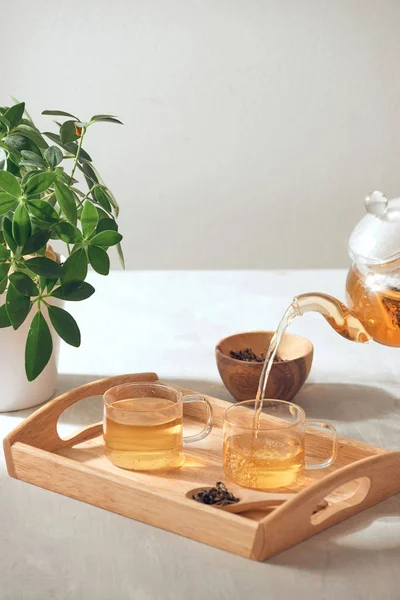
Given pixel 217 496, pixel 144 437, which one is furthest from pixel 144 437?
pixel 217 496

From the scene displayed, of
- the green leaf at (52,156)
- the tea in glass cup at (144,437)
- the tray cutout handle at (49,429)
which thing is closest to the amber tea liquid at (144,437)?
the tea in glass cup at (144,437)

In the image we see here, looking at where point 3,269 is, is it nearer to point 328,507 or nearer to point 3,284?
point 3,284

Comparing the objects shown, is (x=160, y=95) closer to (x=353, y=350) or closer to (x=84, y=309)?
(x=84, y=309)

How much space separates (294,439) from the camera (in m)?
1.02

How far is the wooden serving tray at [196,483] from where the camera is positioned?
89cm

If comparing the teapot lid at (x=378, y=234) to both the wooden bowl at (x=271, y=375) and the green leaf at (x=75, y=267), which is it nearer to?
the wooden bowl at (x=271, y=375)

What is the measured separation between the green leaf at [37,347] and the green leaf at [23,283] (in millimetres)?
29

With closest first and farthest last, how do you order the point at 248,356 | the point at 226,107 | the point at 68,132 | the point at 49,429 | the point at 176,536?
the point at 176,536 → the point at 49,429 → the point at 68,132 → the point at 248,356 → the point at 226,107

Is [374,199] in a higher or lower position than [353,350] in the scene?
higher

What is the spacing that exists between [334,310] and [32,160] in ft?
1.44

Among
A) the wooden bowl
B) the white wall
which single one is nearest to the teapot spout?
the wooden bowl

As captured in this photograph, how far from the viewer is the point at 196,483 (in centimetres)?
104

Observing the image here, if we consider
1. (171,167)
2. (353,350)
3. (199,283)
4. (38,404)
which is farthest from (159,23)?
(38,404)

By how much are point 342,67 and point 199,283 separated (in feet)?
6.91
